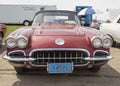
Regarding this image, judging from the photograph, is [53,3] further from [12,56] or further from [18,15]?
[12,56]

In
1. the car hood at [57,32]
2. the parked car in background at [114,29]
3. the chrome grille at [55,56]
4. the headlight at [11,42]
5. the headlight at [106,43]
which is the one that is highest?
the car hood at [57,32]

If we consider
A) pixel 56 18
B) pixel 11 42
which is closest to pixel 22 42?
pixel 11 42

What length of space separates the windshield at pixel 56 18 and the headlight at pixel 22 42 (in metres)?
1.83

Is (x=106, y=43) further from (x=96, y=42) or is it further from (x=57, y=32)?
(x=57, y=32)

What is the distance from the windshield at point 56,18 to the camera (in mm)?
7094

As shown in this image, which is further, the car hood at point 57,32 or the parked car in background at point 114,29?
the parked car in background at point 114,29

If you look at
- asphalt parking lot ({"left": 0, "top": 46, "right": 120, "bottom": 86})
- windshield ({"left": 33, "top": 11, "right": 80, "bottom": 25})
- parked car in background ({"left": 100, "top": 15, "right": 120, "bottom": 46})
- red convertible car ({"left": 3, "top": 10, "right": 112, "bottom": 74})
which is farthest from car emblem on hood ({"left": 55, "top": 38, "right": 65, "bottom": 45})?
parked car in background ({"left": 100, "top": 15, "right": 120, "bottom": 46})

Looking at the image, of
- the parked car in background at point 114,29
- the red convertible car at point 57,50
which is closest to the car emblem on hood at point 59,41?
the red convertible car at point 57,50

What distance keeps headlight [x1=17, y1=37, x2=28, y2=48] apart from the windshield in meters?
1.83

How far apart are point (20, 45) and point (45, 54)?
1.61ft

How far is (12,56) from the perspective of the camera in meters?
5.25

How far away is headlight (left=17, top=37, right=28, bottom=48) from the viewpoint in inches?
207

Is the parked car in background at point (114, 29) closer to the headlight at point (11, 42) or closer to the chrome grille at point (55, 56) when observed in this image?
the chrome grille at point (55, 56)

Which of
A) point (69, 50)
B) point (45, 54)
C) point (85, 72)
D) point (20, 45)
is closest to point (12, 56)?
point (20, 45)
